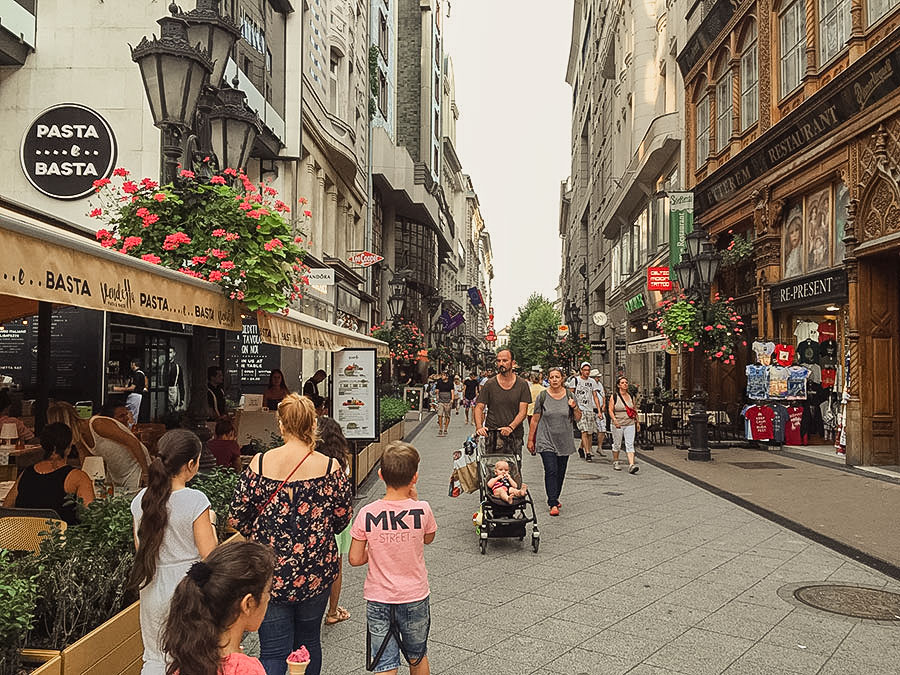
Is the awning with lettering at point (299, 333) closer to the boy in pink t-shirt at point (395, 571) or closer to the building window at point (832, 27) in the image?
the boy in pink t-shirt at point (395, 571)

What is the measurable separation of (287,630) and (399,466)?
97 cm

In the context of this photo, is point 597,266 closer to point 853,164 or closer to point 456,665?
point 853,164

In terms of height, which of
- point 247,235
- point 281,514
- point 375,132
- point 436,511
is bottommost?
point 436,511

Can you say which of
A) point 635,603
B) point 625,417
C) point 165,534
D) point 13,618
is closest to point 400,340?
point 625,417

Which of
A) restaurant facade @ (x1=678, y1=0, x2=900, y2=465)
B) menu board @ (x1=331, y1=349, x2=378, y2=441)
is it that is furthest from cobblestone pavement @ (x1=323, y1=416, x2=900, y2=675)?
restaurant facade @ (x1=678, y1=0, x2=900, y2=465)

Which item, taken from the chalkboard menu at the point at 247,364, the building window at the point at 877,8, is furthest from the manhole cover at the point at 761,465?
the chalkboard menu at the point at 247,364

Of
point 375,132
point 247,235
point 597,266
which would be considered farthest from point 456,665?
point 597,266

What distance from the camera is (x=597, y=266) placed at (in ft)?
190

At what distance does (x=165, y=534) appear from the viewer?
360 cm

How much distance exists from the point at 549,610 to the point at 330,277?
45.9 ft

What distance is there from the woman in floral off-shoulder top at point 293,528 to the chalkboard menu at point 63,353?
11.8 meters

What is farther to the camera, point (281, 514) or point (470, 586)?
point (470, 586)

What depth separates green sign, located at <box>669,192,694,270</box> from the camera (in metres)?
24.0

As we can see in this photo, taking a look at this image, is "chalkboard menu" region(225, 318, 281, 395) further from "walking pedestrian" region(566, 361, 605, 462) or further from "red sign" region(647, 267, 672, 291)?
"red sign" region(647, 267, 672, 291)
